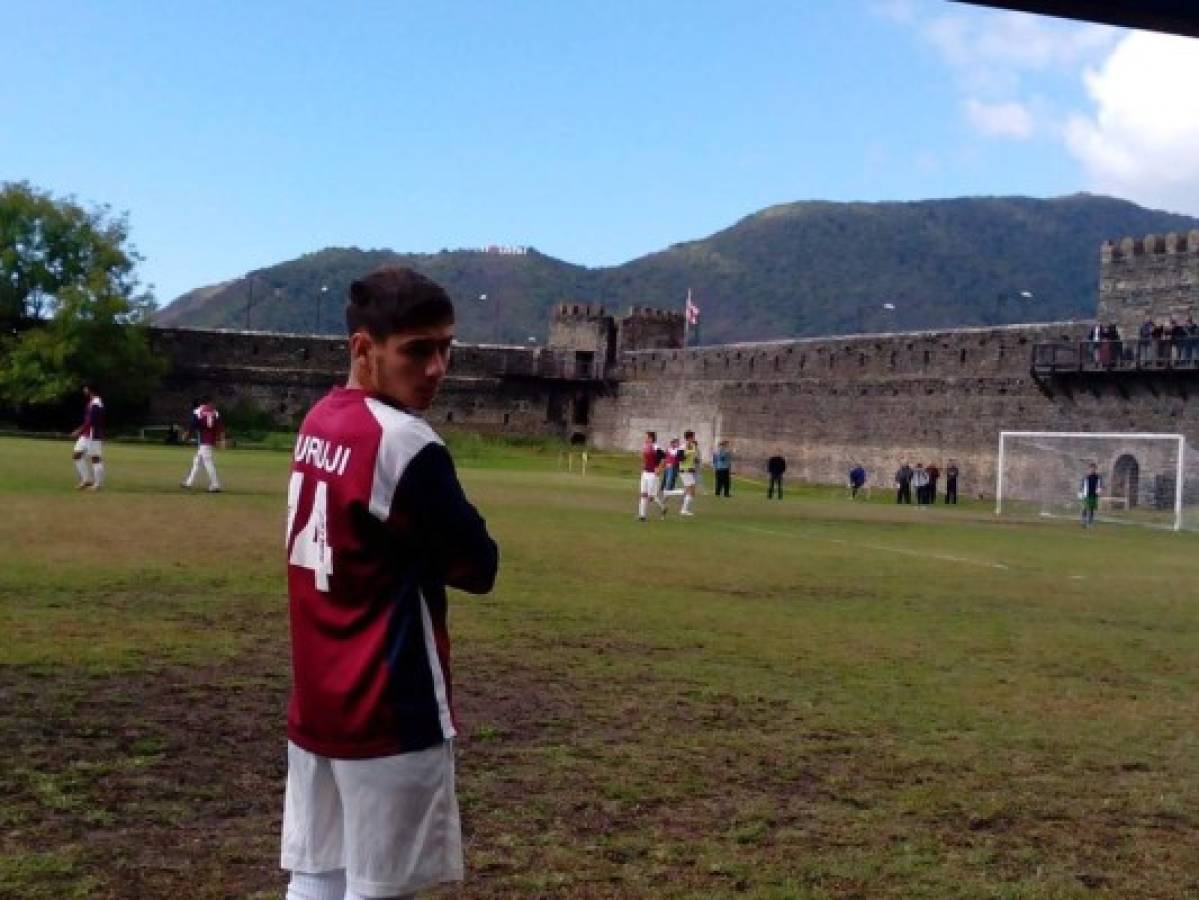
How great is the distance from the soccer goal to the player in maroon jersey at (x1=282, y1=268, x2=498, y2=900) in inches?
1375

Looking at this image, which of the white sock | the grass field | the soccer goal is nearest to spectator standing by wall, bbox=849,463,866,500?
the soccer goal

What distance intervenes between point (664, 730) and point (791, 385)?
51.1 metres

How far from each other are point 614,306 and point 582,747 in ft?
597

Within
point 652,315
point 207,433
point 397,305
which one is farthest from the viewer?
point 652,315

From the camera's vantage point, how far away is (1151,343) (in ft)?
135

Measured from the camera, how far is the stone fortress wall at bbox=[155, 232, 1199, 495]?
143 feet

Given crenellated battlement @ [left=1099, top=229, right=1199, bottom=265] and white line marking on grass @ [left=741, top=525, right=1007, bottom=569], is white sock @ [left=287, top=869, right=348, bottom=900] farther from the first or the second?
crenellated battlement @ [left=1099, top=229, right=1199, bottom=265]

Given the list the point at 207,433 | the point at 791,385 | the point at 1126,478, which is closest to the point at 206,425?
the point at 207,433

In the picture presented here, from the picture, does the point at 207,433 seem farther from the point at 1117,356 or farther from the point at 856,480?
the point at 1117,356

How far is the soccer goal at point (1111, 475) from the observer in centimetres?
3709

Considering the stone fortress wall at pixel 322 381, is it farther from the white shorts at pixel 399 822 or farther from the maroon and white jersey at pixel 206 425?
the white shorts at pixel 399 822

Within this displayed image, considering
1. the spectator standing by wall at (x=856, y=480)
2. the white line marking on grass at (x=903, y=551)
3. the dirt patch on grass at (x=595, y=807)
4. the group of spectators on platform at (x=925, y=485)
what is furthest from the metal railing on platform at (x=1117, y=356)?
the dirt patch on grass at (x=595, y=807)

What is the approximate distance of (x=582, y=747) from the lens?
6.68m

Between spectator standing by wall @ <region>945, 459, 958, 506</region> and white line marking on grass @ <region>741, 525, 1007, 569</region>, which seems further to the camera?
spectator standing by wall @ <region>945, 459, 958, 506</region>
